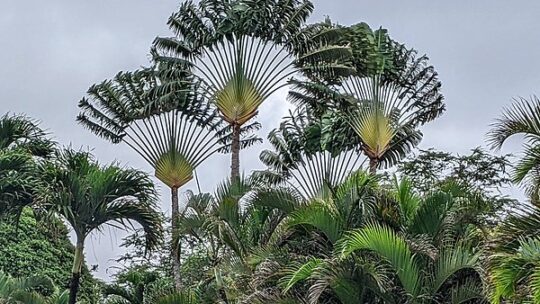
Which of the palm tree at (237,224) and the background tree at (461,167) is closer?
the palm tree at (237,224)

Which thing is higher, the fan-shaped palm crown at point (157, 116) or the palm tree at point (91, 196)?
the fan-shaped palm crown at point (157, 116)

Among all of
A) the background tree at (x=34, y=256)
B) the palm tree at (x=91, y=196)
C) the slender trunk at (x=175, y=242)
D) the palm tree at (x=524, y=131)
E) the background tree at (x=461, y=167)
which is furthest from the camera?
the background tree at (x=34, y=256)

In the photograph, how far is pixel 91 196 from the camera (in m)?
10.5

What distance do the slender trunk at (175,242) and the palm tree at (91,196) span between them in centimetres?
202

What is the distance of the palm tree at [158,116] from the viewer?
17406 mm

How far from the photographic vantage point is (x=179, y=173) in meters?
17.7

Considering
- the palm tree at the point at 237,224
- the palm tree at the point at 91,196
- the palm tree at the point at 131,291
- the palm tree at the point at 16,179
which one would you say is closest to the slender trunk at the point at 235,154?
the palm tree at the point at 131,291

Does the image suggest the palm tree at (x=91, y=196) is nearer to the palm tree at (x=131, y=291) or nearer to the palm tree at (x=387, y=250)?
the palm tree at (x=387, y=250)

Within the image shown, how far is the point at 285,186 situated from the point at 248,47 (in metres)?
6.56

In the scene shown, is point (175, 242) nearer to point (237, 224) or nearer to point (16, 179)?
point (237, 224)

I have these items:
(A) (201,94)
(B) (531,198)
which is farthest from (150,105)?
(B) (531,198)

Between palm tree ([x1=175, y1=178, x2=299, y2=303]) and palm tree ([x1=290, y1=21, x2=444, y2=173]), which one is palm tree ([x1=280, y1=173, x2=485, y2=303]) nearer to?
palm tree ([x1=175, y1=178, x2=299, y2=303])

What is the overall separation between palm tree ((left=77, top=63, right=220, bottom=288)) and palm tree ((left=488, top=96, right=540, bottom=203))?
10.5 metres

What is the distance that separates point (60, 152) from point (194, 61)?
22.9ft
